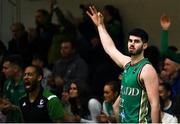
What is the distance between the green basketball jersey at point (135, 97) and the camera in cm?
807

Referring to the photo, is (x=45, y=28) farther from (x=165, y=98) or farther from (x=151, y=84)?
(x=151, y=84)

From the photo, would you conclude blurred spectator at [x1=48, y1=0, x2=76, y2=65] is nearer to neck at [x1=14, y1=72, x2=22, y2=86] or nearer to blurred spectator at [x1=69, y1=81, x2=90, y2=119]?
neck at [x1=14, y1=72, x2=22, y2=86]

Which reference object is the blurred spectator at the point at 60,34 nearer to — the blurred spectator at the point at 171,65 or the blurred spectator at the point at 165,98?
the blurred spectator at the point at 171,65

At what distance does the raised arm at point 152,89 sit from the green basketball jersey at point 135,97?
4.0 inches

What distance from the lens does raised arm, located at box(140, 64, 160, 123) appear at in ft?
25.7

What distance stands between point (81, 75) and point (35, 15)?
2.86 meters

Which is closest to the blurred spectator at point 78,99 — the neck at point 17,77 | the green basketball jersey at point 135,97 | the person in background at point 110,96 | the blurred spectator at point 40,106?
the person in background at point 110,96

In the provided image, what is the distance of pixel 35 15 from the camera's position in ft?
46.7

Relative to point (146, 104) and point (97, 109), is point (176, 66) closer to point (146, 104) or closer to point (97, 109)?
point (97, 109)

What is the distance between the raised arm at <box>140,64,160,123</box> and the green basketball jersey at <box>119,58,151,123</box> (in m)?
0.10

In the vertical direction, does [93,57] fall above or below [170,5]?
below

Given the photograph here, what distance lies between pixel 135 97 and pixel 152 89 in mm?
259

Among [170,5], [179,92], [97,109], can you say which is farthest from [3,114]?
[170,5]

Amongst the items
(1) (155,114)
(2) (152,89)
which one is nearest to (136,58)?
(2) (152,89)
